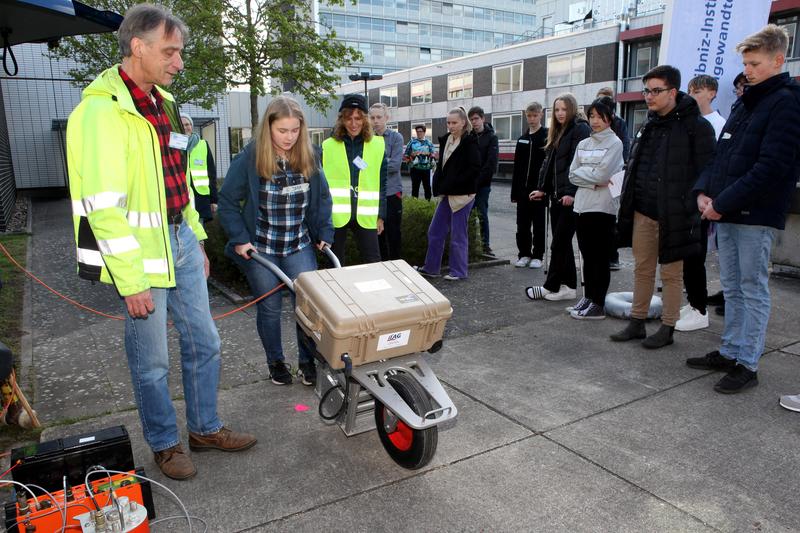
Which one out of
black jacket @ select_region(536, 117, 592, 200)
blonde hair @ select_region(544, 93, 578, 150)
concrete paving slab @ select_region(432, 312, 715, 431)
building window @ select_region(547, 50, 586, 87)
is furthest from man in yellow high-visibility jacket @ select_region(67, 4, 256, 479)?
building window @ select_region(547, 50, 586, 87)

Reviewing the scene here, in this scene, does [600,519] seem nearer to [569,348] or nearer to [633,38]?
[569,348]

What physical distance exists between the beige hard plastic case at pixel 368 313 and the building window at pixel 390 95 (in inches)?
1735

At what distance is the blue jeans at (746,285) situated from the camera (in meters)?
3.72

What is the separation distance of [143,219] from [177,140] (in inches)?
17.4

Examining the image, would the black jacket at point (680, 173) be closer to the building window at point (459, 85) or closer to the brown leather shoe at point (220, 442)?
the brown leather shoe at point (220, 442)

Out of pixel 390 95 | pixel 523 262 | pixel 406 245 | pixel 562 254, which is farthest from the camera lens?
pixel 390 95

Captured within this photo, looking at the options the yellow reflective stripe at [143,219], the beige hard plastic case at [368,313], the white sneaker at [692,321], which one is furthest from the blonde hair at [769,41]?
the yellow reflective stripe at [143,219]

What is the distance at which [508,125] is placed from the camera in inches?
1406

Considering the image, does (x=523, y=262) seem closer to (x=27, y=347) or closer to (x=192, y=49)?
(x=27, y=347)

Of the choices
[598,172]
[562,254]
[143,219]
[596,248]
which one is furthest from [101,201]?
[562,254]

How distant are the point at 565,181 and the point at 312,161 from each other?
3244 millimetres

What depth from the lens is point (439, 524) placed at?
8.21ft

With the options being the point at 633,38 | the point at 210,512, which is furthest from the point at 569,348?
the point at 633,38

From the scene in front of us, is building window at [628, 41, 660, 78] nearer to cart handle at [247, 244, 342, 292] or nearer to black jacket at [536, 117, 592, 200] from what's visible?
black jacket at [536, 117, 592, 200]
